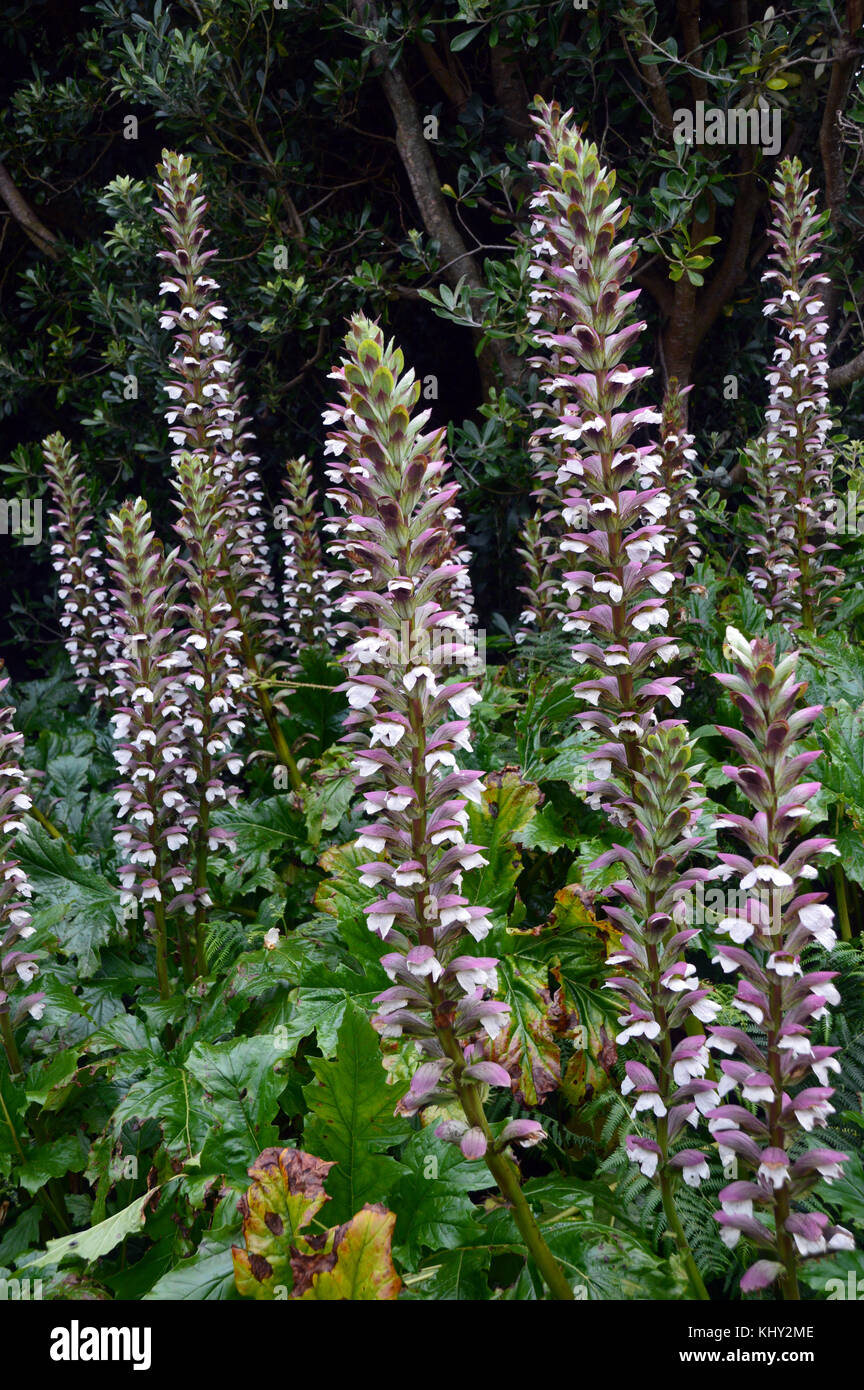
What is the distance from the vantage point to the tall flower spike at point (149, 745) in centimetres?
299

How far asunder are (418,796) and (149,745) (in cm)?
156

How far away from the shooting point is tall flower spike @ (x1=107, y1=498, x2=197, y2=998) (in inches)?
118

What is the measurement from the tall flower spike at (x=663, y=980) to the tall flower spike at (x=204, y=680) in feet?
5.59

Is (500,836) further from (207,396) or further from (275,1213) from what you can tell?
(207,396)

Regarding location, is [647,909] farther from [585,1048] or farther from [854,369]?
[854,369]

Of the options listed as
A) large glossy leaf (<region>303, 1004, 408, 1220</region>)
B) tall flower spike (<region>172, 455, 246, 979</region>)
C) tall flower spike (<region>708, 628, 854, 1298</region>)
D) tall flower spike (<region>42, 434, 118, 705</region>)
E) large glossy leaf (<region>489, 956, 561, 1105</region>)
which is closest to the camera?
tall flower spike (<region>708, 628, 854, 1298</region>)

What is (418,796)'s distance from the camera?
1712mm

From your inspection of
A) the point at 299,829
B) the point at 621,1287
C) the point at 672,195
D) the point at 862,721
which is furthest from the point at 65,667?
the point at 621,1287

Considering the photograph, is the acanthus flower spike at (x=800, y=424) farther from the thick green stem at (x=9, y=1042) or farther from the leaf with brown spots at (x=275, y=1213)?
the thick green stem at (x=9, y=1042)

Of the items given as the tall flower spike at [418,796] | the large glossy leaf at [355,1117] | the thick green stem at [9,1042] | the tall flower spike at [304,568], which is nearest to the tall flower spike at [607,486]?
the tall flower spike at [418,796]

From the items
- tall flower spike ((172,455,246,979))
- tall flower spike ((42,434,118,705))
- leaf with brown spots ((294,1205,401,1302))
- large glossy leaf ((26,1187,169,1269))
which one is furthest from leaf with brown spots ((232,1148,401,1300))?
tall flower spike ((42,434,118,705))

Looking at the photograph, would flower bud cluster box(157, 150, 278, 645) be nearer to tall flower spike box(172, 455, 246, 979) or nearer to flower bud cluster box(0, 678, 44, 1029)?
tall flower spike box(172, 455, 246, 979)

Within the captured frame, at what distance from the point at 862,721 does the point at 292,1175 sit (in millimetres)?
2138

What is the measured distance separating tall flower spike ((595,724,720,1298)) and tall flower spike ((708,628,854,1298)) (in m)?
0.15
